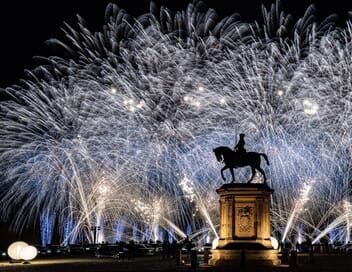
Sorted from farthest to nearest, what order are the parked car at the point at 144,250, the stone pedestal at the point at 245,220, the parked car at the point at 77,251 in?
the parked car at the point at 77,251, the parked car at the point at 144,250, the stone pedestal at the point at 245,220

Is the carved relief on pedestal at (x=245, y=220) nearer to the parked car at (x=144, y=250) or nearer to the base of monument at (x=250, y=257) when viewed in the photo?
the base of monument at (x=250, y=257)

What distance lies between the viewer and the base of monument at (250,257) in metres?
32.3

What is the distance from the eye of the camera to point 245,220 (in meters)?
33.4

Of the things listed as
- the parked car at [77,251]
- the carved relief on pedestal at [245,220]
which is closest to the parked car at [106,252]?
the parked car at [77,251]

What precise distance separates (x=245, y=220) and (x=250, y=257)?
6.50 feet

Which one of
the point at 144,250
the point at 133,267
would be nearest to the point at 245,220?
the point at 133,267

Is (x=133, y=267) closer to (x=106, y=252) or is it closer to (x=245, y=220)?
(x=245, y=220)

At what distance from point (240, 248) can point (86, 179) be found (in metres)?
19.2

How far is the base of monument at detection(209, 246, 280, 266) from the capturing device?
3234 centimetres

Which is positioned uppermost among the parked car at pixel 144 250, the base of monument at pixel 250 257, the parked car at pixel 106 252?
the parked car at pixel 144 250

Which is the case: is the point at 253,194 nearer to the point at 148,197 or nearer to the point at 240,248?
the point at 240,248

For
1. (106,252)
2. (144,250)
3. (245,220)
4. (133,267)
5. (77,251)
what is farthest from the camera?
(144,250)

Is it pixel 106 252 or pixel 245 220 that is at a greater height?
pixel 245 220

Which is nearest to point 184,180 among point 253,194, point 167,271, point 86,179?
point 86,179
